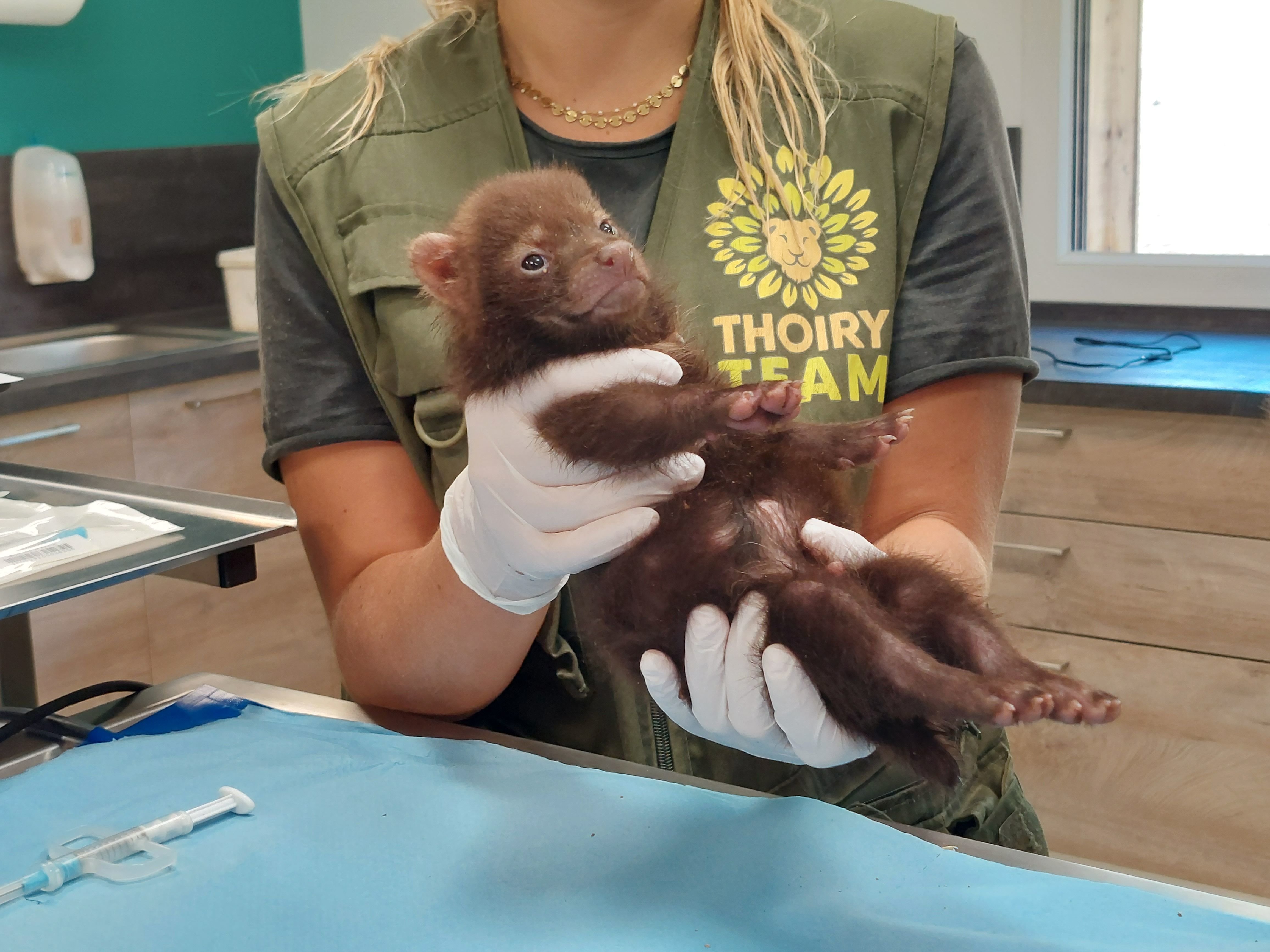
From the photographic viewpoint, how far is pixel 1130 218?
3.68 metres

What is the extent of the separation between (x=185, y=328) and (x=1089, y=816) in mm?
2972

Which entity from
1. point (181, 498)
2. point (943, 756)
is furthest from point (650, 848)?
point (181, 498)

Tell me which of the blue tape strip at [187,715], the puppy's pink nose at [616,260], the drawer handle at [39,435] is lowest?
the blue tape strip at [187,715]

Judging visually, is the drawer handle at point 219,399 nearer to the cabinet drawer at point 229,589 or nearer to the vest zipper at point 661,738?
the cabinet drawer at point 229,589

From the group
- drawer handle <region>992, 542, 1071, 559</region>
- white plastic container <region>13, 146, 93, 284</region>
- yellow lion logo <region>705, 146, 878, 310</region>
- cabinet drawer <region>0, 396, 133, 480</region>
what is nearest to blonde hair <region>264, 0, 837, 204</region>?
yellow lion logo <region>705, 146, 878, 310</region>

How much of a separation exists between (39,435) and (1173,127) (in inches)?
123

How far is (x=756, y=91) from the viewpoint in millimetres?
1557

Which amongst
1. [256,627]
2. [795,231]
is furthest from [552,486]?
[256,627]

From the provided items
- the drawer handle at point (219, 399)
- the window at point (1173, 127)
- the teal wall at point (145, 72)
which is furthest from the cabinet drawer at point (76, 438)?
the window at point (1173, 127)

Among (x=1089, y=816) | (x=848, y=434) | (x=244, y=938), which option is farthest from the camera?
(x=1089, y=816)

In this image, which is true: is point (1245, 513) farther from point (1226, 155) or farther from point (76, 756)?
A: point (76, 756)

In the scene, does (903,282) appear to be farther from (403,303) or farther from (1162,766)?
(1162,766)

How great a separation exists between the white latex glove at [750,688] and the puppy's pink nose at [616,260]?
34 centimetres

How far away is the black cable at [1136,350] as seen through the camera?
10.0ft
